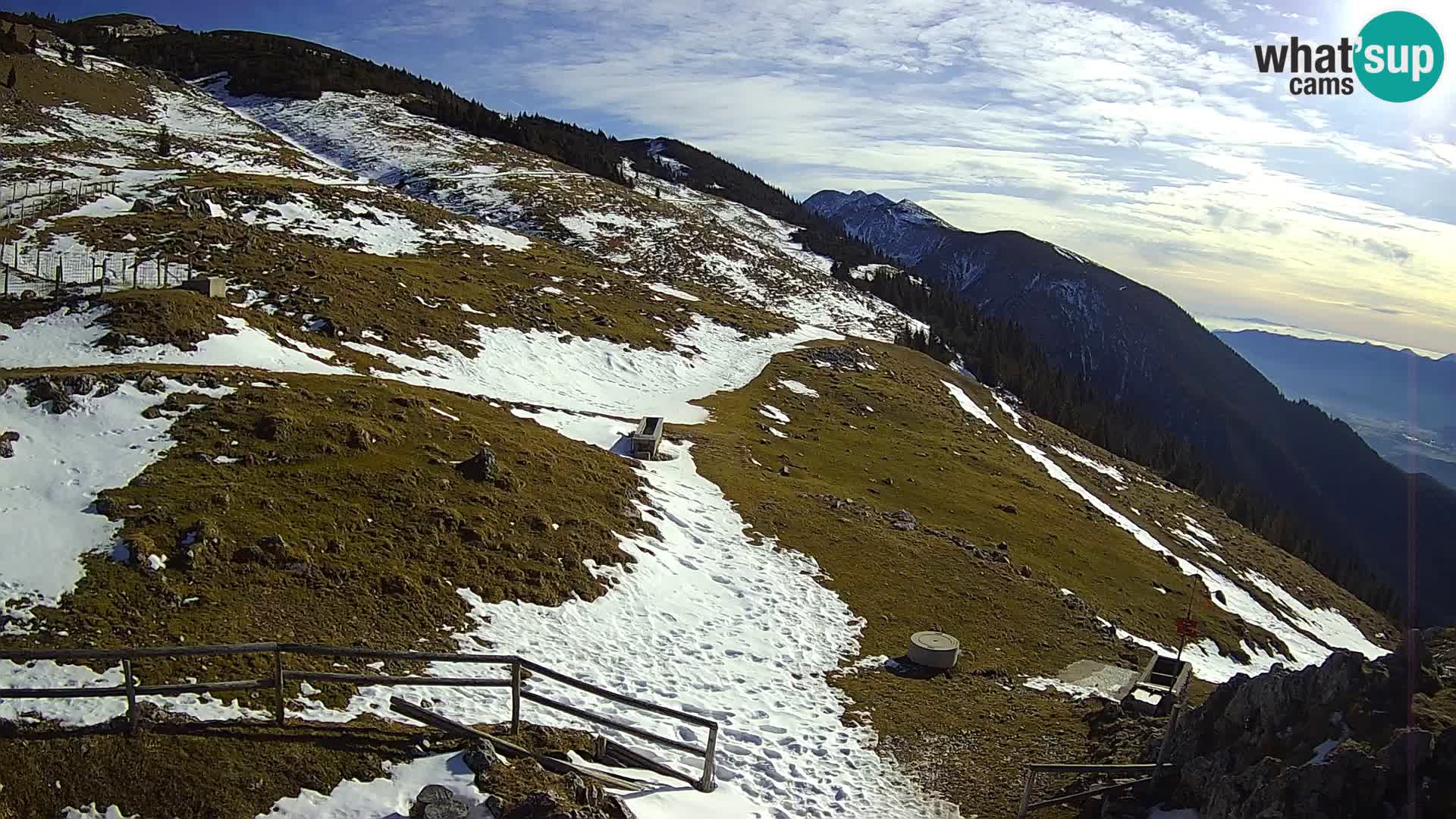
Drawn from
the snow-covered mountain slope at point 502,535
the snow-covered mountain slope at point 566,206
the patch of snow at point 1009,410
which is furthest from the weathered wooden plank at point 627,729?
the snow-covered mountain slope at point 566,206

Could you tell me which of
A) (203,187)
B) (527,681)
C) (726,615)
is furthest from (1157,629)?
(203,187)

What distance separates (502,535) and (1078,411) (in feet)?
400

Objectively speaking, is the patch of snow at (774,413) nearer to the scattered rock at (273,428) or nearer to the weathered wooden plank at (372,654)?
the scattered rock at (273,428)

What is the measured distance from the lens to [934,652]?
2230 cm

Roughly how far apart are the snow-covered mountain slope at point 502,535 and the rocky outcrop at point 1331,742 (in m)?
4.22

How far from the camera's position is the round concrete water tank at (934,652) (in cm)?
2233

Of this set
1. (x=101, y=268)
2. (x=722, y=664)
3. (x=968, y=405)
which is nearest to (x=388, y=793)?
(x=722, y=664)

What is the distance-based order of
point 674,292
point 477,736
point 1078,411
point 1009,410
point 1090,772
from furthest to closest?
point 1078,411 → point 1009,410 → point 674,292 → point 1090,772 → point 477,736

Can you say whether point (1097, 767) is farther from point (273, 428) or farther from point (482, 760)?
point (273, 428)

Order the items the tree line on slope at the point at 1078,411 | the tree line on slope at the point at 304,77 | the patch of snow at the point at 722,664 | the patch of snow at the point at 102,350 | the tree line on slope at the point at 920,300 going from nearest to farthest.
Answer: the patch of snow at the point at 722,664 → the patch of snow at the point at 102,350 → the tree line on slope at the point at 1078,411 → the tree line on slope at the point at 920,300 → the tree line on slope at the point at 304,77

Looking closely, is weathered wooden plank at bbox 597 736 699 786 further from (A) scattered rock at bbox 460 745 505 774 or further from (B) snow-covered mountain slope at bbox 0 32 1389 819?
(A) scattered rock at bbox 460 745 505 774

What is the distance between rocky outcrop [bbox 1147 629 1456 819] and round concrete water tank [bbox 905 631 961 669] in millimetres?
8565

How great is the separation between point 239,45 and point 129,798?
22359 cm

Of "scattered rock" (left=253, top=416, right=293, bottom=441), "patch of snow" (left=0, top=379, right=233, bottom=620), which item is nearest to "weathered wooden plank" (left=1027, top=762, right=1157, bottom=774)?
"patch of snow" (left=0, top=379, right=233, bottom=620)
